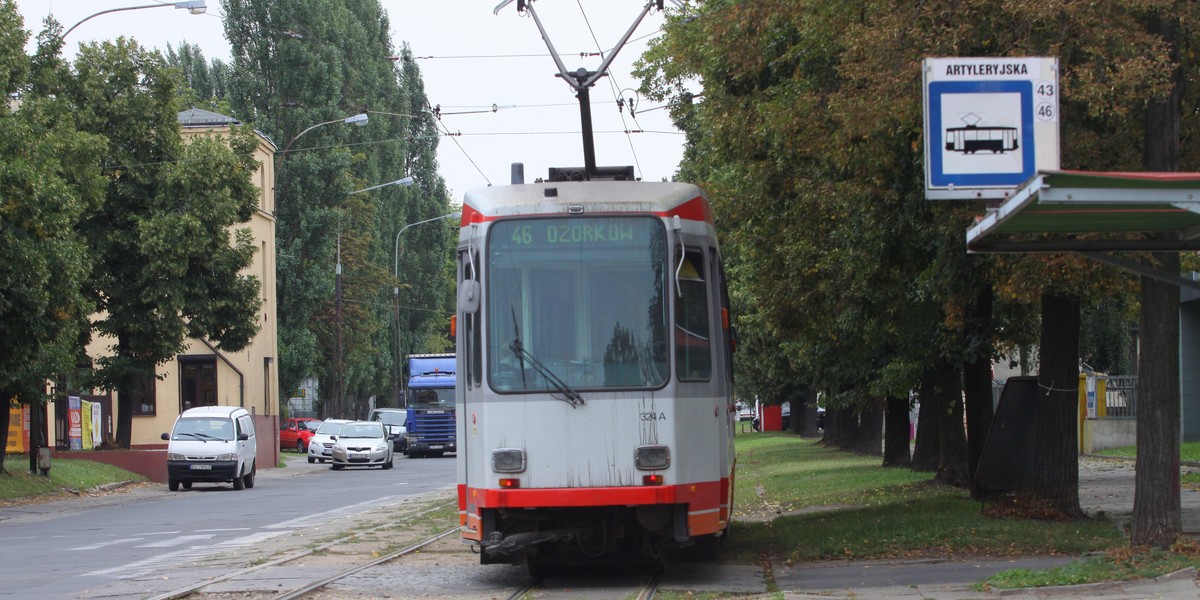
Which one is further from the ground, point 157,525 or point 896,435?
point 896,435

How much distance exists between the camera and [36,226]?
26656 mm

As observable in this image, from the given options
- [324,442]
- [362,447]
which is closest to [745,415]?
[324,442]

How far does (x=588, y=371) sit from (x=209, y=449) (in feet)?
75.9

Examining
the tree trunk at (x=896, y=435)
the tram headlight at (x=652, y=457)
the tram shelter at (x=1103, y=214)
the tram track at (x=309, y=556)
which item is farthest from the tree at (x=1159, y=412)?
the tree trunk at (x=896, y=435)

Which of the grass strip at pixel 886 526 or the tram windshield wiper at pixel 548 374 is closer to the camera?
the tram windshield wiper at pixel 548 374

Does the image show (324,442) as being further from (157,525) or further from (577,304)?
(577,304)

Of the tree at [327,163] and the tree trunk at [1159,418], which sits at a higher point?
the tree at [327,163]

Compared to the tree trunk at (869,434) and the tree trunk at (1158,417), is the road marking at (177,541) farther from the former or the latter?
the tree trunk at (869,434)

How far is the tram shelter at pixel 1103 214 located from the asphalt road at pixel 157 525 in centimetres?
805

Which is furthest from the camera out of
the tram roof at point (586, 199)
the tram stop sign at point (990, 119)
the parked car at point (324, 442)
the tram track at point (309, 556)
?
the parked car at point (324, 442)

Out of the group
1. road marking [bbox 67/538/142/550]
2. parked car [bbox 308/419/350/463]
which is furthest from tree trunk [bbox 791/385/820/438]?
road marking [bbox 67/538/142/550]

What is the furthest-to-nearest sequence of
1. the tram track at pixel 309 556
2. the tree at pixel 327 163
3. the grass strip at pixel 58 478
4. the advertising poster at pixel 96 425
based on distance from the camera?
the tree at pixel 327 163 < the advertising poster at pixel 96 425 < the grass strip at pixel 58 478 < the tram track at pixel 309 556

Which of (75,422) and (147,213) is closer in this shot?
(147,213)

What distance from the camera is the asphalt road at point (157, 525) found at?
14.1 meters
